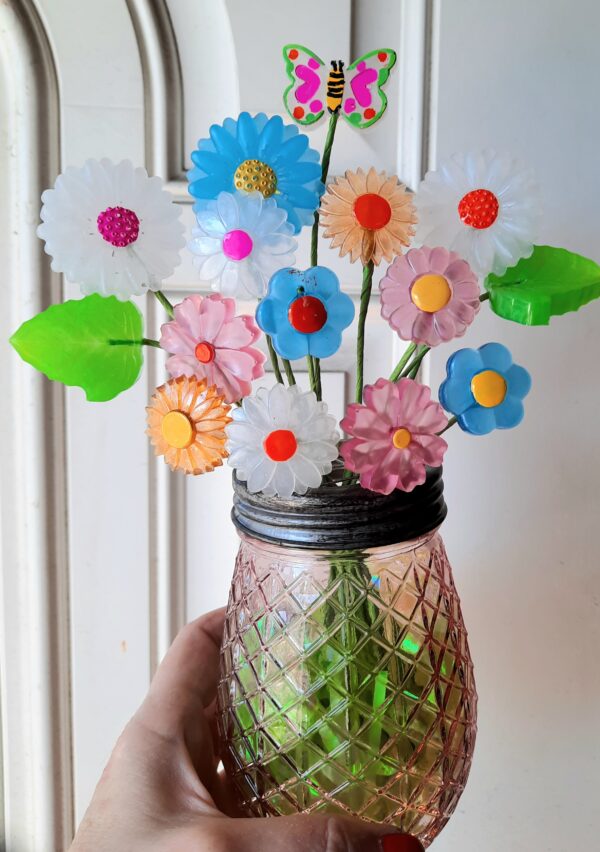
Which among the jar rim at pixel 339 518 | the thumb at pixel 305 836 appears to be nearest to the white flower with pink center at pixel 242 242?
the jar rim at pixel 339 518

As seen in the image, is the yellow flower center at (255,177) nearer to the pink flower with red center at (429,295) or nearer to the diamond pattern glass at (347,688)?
the pink flower with red center at (429,295)

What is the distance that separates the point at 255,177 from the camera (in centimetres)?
38

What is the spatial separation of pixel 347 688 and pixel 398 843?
73 millimetres

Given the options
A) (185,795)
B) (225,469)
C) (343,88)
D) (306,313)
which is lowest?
→ (185,795)

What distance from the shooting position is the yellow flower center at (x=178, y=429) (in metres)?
0.39

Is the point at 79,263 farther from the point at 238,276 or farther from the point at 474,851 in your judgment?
the point at 474,851

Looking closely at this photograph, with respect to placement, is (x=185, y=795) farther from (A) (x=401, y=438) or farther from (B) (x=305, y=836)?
(A) (x=401, y=438)

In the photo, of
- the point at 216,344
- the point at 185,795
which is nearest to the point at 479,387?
the point at 216,344

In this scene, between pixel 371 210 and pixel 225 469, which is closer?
pixel 371 210

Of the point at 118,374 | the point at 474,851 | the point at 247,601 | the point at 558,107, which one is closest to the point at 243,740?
the point at 247,601

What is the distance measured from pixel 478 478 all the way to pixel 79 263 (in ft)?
1.08

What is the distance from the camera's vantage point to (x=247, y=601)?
44cm

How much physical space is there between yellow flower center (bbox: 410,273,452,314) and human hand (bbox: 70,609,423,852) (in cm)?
24

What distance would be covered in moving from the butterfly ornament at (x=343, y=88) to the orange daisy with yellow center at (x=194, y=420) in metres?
0.15
